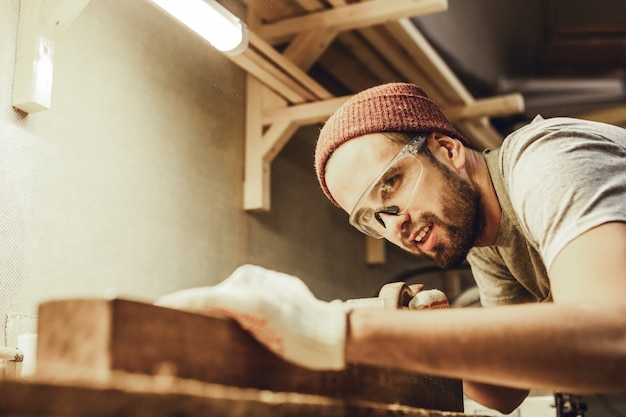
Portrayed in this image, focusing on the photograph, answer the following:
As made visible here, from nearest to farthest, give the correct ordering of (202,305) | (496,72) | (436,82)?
(202,305) < (436,82) < (496,72)

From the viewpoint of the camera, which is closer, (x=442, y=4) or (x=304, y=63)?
(x=442, y=4)

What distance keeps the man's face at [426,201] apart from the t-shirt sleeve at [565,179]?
0.65ft

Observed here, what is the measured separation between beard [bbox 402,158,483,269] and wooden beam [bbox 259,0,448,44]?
117cm

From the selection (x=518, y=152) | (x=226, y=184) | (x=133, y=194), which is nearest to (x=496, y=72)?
(x=226, y=184)

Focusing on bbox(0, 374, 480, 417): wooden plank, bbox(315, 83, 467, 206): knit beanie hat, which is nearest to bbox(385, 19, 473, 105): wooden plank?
bbox(315, 83, 467, 206): knit beanie hat

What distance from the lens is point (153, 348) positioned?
0.78m

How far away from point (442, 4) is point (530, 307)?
187 cm

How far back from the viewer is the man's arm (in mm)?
898

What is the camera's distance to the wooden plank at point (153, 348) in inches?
29.6

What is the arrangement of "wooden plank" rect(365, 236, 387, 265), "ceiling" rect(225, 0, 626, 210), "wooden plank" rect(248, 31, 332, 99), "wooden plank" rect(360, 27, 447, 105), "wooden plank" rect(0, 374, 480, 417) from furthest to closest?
"wooden plank" rect(365, 236, 387, 265) → "wooden plank" rect(360, 27, 447, 105) → "ceiling" rect(225, 0, 626, 210) → "wooden plank" rect(248, 31, 332, 99) → "wooden plank" rect(0, 374, 480, 417)

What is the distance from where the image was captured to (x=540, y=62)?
6.48m

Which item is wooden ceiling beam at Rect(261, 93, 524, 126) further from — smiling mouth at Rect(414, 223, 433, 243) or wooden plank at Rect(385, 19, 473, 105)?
Result: smiling mouth at Rect(414, 223, 433, 243)

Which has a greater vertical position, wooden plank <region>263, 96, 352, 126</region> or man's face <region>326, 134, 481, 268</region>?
wooden plank <region>263, 96, 352, 126</region>

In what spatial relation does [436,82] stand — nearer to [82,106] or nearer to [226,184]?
[226,184]
